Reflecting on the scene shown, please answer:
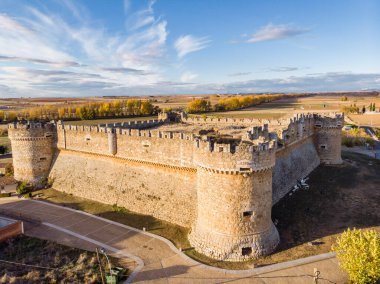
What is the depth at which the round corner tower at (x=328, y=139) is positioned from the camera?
35875mm

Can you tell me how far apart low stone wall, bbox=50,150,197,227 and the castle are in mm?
81

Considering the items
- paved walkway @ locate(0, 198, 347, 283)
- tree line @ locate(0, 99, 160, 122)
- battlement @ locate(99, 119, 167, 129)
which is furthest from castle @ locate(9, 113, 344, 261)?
tree line @ locate(0, 99, 160, 122)

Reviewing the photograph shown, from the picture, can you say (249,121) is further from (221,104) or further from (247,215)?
(221,104)

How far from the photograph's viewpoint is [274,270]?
60.1 feet

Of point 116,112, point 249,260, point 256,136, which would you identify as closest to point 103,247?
point 249,260

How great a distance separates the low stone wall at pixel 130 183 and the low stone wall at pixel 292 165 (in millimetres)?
7331

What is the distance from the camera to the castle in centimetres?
1927

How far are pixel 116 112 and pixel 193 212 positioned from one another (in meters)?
79.6

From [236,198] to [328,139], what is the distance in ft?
70.6

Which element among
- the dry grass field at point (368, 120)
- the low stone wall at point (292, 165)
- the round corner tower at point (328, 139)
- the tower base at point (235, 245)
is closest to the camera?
the tower base at point (235, 245)

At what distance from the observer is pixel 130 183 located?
2777cm

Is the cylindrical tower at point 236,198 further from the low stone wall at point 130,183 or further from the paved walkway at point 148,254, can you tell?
the low stone wall at point 130,183

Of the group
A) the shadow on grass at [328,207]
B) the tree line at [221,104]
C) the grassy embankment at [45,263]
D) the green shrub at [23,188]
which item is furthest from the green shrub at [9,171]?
the tree line at [221,104]

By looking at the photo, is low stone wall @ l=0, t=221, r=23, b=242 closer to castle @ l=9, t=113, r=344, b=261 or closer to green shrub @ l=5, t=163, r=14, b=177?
castle @ l=9, t=113, r=344, b=261
